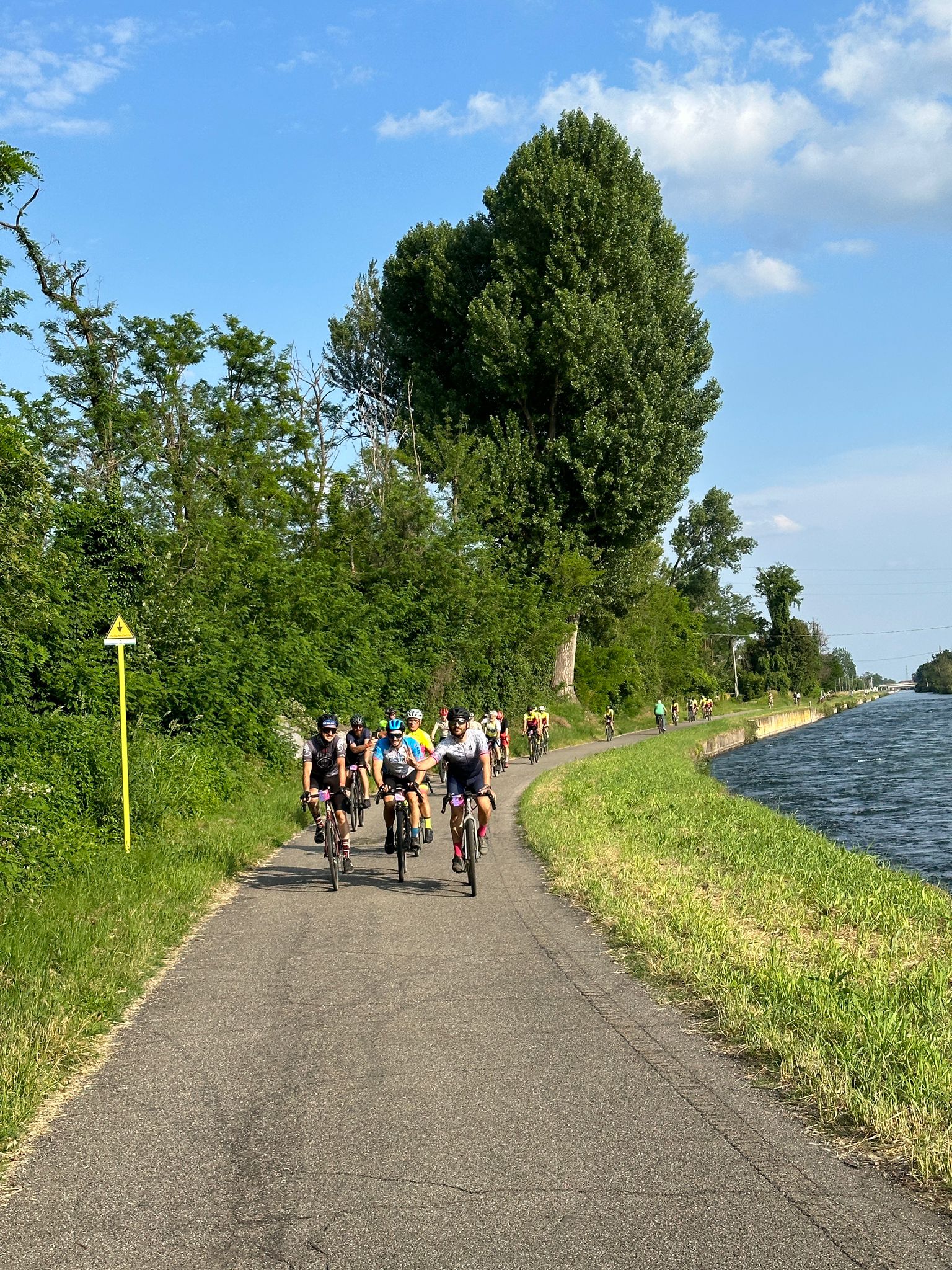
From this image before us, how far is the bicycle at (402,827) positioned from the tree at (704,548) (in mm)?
101027

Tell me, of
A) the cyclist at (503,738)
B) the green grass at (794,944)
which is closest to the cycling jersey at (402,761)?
the green grass at (794,944)

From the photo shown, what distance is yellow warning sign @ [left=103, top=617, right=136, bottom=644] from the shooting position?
45.8 feet

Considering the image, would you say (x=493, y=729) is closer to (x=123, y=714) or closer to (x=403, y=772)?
(x=403, y=772)

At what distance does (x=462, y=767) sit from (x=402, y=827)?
1.22 m

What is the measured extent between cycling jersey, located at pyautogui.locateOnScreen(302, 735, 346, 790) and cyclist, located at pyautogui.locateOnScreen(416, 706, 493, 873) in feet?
4.31

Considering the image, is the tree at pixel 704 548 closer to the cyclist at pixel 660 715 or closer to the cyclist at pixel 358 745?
the cyclist at pixel 660 715

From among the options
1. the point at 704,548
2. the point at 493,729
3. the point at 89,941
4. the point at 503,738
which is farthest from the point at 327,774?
the point at 704,548

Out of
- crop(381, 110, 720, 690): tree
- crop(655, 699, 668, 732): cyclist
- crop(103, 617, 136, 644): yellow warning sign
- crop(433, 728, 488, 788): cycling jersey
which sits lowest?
crop(433, 728, 488, 788): cycling jersey

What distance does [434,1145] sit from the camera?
197 inches

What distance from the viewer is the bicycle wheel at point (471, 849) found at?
1204cm

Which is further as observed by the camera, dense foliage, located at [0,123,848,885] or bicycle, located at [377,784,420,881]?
dense foliage, located at [0,123,848,885]

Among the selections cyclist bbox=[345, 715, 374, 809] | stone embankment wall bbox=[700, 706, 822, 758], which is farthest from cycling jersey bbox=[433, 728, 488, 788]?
stone embankment wall bbox=[700, 706, 822, 758]

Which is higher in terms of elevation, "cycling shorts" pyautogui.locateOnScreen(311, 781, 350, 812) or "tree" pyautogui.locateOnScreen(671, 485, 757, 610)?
"tree" pyautogui.locateOnScreen(671, 485, 757, 610)

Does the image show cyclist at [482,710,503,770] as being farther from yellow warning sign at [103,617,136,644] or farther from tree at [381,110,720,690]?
yellow warning sign at [103,617,136,644]
